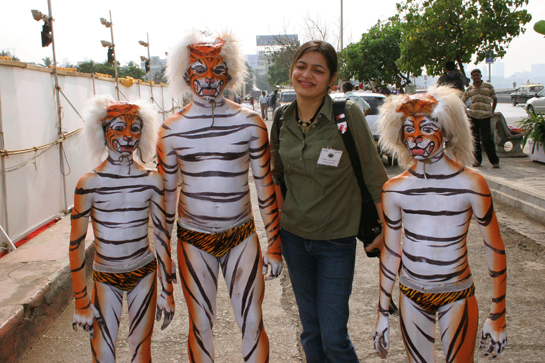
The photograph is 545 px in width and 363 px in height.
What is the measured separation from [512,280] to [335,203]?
2750 millimetres

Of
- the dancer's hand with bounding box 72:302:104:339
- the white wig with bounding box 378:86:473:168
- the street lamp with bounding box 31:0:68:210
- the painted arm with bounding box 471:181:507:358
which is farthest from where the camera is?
the street lamp with bounding box 31:0:68:210

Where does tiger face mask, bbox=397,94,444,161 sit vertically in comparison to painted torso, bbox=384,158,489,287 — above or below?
above

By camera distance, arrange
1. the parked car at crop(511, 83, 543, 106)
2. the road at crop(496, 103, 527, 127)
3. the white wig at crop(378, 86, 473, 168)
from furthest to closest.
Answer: the parked car at crop(511, 83, 543, 106), the road at crop(496, 103, 527, 127), the white wig at crop(378, 86, 473, 168)

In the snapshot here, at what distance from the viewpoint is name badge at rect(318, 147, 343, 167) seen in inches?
97.5

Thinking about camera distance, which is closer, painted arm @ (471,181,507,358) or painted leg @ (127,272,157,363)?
painted arm @ (471,181,507,358)

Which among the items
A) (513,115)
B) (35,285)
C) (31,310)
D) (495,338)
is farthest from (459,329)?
(513,115)

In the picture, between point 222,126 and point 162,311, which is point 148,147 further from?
point 162,311

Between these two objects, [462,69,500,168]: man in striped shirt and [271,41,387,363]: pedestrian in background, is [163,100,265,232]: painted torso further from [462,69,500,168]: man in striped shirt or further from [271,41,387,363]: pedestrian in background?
[462,69,500,168]: man in striped shirt

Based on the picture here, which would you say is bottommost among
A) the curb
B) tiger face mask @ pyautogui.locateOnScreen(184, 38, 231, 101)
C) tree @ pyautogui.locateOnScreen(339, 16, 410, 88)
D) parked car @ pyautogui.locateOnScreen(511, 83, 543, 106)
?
the curb

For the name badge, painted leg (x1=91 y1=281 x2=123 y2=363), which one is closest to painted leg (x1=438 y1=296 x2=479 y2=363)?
the name badge

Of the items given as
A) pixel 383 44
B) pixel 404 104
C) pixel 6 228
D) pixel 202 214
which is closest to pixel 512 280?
pixel 404 104

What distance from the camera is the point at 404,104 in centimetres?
230

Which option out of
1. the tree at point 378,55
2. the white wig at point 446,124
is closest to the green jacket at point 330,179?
the white wig at point 446,124

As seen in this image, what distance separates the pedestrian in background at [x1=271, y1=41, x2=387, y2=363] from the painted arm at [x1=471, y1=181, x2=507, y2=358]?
0.55 metres
